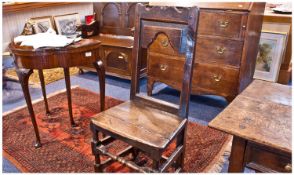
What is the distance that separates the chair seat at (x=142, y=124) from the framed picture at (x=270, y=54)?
2015mm

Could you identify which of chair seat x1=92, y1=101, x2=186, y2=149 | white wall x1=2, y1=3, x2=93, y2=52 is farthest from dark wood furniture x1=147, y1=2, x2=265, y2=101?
white wall x1=2, y1=3, x2=93, y2=52

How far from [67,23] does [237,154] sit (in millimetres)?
3066

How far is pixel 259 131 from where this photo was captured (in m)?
0.88

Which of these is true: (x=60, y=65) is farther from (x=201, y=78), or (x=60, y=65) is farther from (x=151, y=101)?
(x=201, y=78)

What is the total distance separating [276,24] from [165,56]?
4.46 ft

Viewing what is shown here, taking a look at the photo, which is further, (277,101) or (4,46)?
(4,46)

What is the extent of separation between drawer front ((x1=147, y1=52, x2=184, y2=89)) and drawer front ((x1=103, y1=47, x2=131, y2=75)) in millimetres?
407

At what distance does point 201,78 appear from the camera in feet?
7.81

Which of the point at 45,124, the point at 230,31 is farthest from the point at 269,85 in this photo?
the point at 45,124

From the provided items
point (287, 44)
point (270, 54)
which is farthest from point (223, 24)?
point (287, 44)

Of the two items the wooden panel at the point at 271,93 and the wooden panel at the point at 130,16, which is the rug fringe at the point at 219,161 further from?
the wooden panel at the point at 130,16

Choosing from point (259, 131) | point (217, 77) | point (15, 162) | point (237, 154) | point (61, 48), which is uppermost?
point (61, 48)

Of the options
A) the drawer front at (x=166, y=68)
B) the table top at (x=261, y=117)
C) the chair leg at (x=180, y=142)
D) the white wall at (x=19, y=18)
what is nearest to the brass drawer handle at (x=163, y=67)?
the drawer front at (x=166, y=68)

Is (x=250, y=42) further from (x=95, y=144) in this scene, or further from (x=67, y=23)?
(x=67, y=23)
